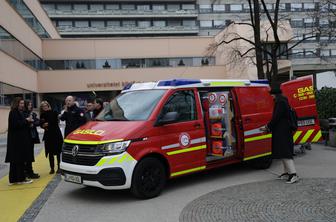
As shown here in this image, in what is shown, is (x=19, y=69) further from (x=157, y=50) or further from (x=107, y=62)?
(x=157, y=50)

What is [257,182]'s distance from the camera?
26.3 ft

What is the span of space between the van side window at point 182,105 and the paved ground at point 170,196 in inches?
54.3

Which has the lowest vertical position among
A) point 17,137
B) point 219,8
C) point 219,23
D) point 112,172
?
point 112,172

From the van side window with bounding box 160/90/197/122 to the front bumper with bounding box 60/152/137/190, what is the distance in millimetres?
1256

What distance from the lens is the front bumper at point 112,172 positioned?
6637 mm

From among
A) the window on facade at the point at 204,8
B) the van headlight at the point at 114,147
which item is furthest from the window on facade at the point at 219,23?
the van headlight at the point at 114,147

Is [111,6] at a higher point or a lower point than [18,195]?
higher

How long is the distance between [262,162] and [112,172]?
4206 mm

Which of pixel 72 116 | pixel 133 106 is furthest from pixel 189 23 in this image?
pixel 133 106

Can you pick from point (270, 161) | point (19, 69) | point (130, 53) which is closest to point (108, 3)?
point (130, 53)

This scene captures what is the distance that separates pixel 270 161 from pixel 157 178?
3.55 meters

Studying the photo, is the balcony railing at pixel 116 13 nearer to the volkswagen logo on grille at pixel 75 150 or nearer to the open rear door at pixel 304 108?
the open rear door at pixel 304 108

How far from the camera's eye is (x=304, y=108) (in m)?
10.6

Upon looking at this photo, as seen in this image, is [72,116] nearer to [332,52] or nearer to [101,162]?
[101,162]
